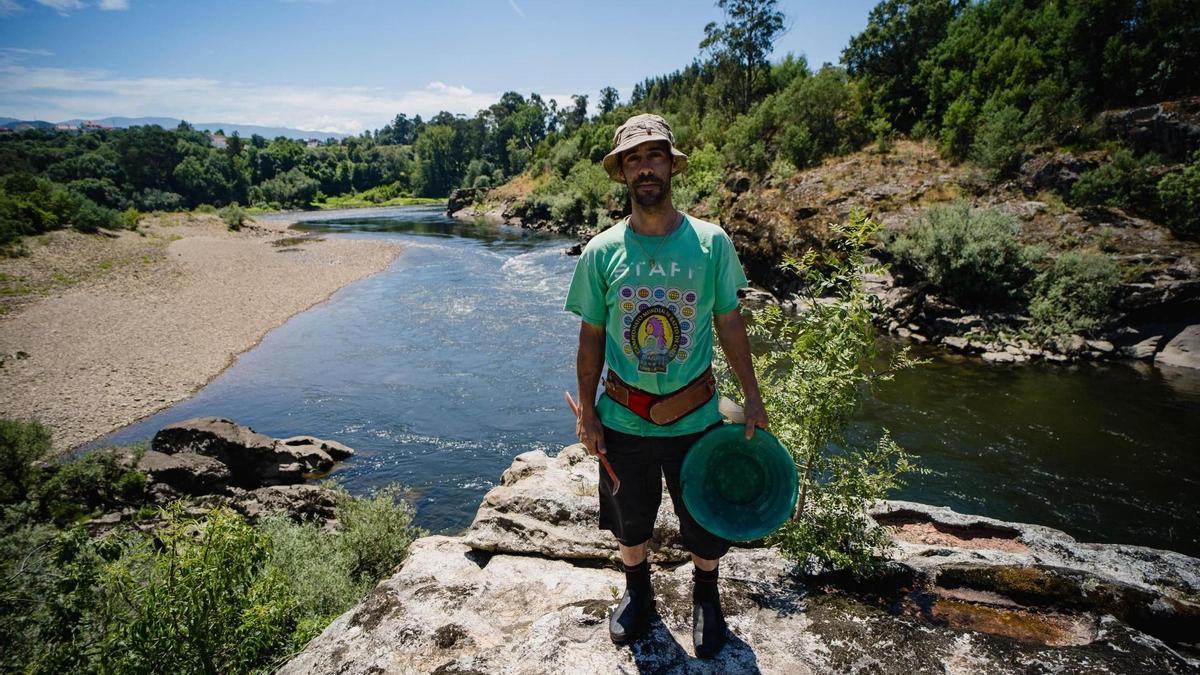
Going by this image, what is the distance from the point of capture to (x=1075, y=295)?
1756cm

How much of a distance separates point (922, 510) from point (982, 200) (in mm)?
23724

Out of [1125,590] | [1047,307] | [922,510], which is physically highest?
[1047,307]

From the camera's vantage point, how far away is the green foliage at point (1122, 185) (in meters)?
19.8

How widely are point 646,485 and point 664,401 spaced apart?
1.80 feet

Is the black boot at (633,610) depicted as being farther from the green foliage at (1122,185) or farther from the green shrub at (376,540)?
the green foliage at (1122,185)

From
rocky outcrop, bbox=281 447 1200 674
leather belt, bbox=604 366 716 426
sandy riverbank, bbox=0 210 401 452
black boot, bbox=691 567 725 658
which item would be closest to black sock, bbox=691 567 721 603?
black boot, bbox=691 567 725 658

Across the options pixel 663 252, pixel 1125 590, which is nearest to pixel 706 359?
pixel 663 252

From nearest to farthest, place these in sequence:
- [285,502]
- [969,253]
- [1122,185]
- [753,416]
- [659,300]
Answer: [659,300] → [753,416] → [285,502] → [969,253] → [1122,185]

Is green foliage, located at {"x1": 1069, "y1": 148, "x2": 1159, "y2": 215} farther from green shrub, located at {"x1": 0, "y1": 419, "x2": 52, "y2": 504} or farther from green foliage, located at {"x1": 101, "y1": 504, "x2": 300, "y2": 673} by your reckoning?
green shrub, located at {"x1": 0, "y1": 419, "x2": 52, "y2": 504}

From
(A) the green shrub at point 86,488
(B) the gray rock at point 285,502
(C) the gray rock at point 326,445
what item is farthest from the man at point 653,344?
(C) the gray rock at point 326,445

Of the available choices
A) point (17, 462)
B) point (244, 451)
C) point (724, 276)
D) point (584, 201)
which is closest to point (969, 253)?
point (724, 276)

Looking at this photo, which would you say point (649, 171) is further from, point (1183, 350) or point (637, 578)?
point (1183, 350)

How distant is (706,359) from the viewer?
10.2 ft

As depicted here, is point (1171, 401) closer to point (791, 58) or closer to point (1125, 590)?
point (1125, 590)
